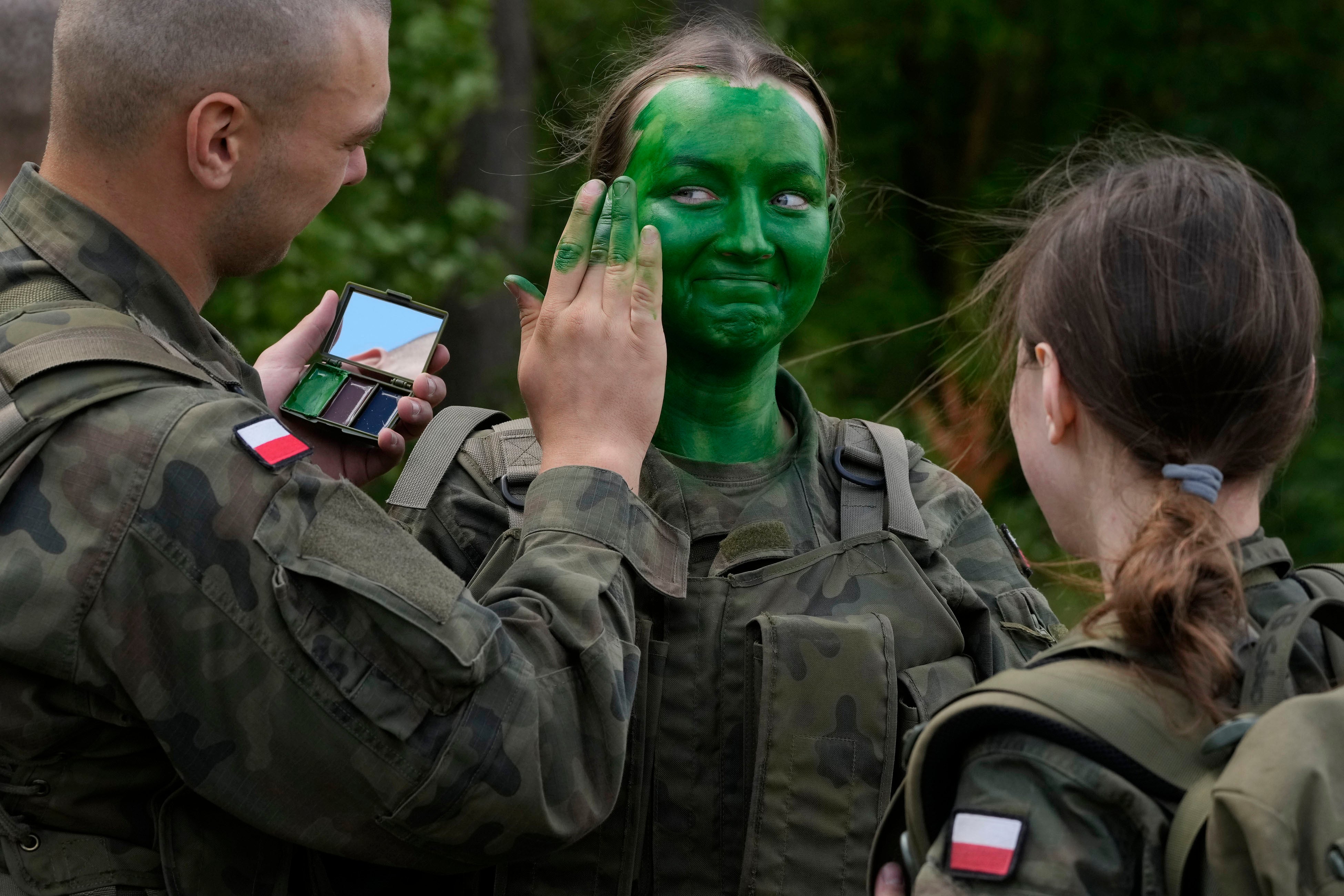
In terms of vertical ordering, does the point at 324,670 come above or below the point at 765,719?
above

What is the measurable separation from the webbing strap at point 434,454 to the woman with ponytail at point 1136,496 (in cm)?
97

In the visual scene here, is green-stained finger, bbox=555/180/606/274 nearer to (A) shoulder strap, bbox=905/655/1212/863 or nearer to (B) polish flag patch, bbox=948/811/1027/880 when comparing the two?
(A) shoulder strap, bbox=905/655/1212/863

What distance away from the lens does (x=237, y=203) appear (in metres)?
2.11

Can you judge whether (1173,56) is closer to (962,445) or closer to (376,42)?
(962,445)

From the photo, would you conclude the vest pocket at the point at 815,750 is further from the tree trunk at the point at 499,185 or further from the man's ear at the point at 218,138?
the tree trunk at the point at 499,185

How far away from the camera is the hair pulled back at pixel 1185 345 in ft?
5.45

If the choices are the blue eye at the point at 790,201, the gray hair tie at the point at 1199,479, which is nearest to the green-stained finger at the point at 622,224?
the blue eye at the point at 790,201

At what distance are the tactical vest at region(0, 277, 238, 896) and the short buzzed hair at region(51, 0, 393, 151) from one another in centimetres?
28

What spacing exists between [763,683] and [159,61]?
4.16 ft

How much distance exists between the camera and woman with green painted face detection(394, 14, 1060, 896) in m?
2.26

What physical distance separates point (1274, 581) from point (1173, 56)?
29.7 ft

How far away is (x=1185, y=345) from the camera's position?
1734 millimetres

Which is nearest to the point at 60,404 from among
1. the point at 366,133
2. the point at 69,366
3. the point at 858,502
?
the point at 69,366

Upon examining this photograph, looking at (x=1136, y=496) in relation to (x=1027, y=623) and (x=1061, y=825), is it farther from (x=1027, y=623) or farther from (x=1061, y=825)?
(x=1027, y=623)
